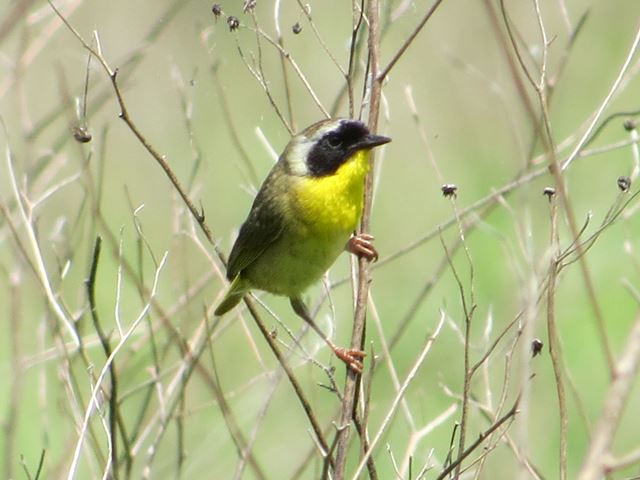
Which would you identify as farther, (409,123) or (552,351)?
(409,123)

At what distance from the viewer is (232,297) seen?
438 cm

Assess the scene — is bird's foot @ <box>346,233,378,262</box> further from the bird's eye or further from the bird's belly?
the bird's eye

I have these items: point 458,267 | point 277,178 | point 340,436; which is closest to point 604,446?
point 340,436

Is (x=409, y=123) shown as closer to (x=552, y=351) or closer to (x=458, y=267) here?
(x=458, y=267)

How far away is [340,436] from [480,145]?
5.42 metres

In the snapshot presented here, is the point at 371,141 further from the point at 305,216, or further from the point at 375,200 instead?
the point at 375,200

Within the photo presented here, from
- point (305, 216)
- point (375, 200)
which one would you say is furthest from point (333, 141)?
point (375, 200)

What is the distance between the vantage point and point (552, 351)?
7.77ft

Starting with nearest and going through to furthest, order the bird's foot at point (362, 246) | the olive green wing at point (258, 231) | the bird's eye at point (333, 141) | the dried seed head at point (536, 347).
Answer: the dried seed head at point (536, 347) → the bird's foot at point (362, 246) → the bird's eye at point (333, 141) → the olive green wing at point (258, 231)

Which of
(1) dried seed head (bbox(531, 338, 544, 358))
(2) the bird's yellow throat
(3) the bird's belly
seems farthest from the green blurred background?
(1) dried seed head (bbox(531, 338, 544, 358))

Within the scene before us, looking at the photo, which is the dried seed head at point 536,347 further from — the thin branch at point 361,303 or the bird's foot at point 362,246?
the bird's foot at point 362,246

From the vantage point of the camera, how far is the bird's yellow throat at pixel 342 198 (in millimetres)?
3873

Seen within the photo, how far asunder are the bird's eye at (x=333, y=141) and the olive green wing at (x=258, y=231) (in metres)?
0.37

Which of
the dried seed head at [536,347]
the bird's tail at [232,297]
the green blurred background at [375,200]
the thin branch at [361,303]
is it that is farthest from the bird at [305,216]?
the green blurred background at [375,200]
